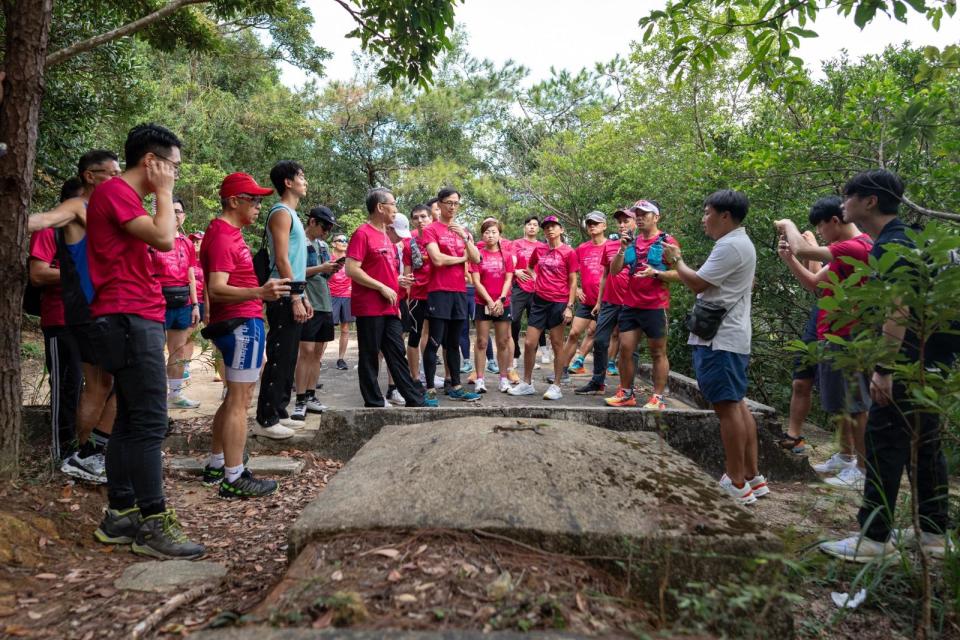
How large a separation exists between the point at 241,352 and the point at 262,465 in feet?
3.81

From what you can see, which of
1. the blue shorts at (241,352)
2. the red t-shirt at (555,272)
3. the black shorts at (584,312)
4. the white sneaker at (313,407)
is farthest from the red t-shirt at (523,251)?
the blue shorts at (241,352)

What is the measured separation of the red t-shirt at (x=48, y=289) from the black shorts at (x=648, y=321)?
4757 mm

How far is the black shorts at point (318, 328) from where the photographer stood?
6059 millimetres

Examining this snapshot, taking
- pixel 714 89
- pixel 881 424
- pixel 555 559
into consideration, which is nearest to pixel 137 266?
pixel 555 559

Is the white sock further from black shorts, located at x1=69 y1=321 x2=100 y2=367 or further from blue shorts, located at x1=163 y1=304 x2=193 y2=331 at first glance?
blue shorts, located at x1=163 y1=304 x2=193 y2=331

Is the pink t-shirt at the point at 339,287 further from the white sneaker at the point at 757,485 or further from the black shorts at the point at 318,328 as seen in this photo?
the white sneaker at the point at 757,485

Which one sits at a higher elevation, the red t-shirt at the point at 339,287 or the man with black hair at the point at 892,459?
the red t-shirt at the point at 339,287

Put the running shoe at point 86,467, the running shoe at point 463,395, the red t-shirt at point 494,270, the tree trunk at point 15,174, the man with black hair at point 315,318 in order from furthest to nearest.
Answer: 1. the red t-shirt at point 494,270
2. the running shoe at point 463,395
3. the man with black hair at point 315,318
4. the running shoe at point 86,467
5. the tree trunk at point 15,174

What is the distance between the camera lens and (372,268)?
5461mm

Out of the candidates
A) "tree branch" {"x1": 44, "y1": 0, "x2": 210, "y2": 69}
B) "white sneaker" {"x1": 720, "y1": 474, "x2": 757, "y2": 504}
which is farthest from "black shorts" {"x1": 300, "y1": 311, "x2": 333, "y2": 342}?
"white sneaker" {"x1": 720, "y1": 474, "x2": 757, "y2": 504}

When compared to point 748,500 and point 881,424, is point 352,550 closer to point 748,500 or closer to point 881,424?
point 881,424

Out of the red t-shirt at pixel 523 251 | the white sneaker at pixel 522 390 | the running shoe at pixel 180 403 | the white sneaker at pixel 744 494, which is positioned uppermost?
the red t-shirt at pixel 523 251

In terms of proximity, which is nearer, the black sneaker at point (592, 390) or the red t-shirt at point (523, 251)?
the black sneaker at point (592, 390)

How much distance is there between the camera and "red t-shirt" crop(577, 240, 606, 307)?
778cm
